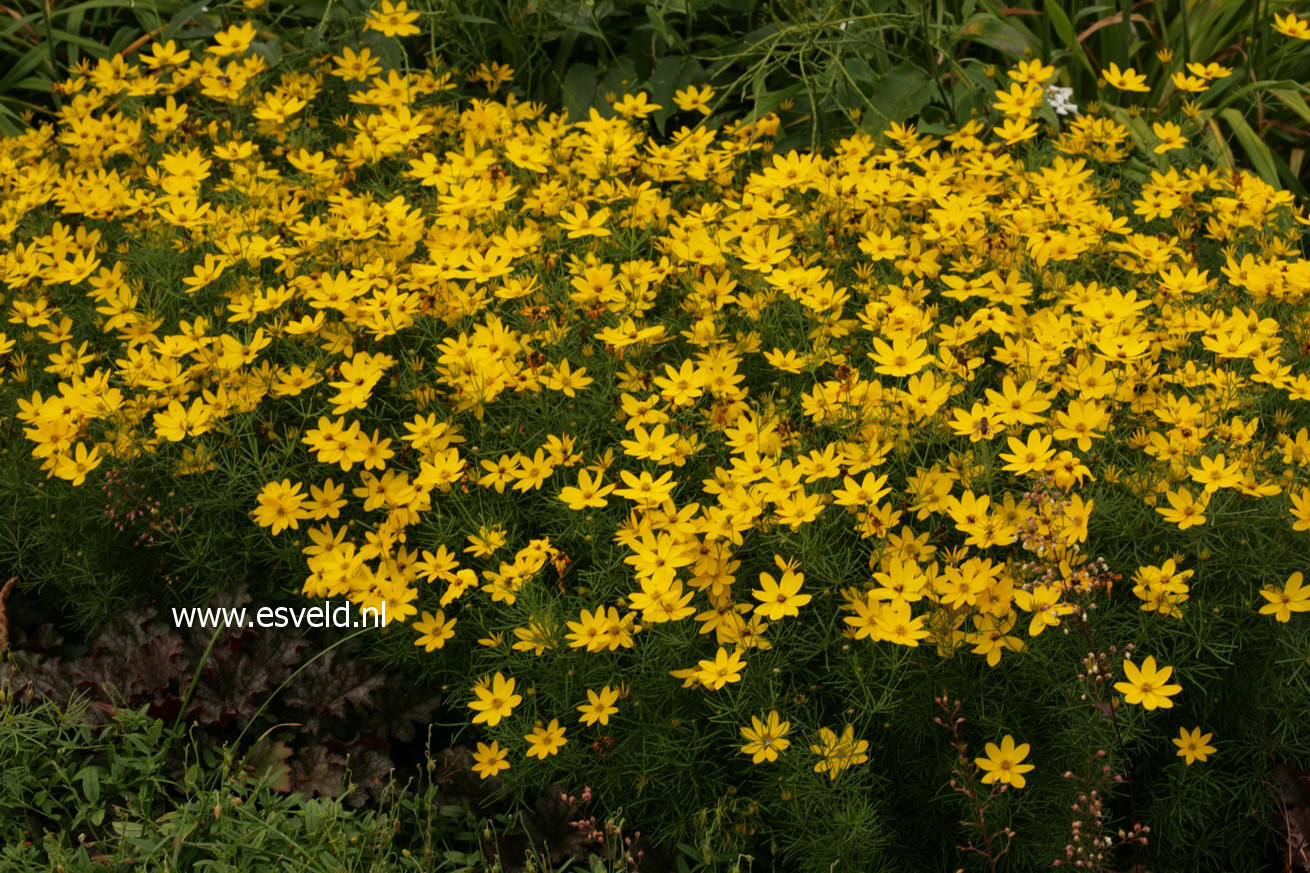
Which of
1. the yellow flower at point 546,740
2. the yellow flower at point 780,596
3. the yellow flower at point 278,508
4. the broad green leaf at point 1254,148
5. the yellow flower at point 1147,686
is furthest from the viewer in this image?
the broad green leaf at point 1254,148

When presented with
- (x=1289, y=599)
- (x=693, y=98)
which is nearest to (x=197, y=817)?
(x=1289, y=599)

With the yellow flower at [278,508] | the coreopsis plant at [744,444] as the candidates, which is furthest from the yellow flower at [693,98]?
the yellow flower at [278,508]

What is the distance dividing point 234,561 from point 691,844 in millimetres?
1181

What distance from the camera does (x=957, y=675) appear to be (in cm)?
231

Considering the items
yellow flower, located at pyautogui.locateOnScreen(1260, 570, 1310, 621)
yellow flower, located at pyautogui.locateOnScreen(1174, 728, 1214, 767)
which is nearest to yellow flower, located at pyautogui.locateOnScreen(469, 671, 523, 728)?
yellow flower, located at pyautogui.locateOnScreen(1174, 728, 1214, 767)

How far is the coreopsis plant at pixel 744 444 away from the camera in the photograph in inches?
89.8

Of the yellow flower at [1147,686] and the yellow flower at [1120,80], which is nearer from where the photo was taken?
the yellow flower at [1147,686]

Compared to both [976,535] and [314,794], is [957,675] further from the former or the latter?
[314,794]

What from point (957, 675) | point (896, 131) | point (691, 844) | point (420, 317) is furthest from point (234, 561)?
point (896, 131)

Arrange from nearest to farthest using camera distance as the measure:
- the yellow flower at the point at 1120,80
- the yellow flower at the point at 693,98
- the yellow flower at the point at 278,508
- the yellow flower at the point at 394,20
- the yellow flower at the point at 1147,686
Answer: the yellow flower at the point at 1147,686 → the yellow flower at the point at 278,508 → the yellow flower at the point at 1120,80 → the yellow flower at the point at 693,98 → the yellow flower at the point at 394,20

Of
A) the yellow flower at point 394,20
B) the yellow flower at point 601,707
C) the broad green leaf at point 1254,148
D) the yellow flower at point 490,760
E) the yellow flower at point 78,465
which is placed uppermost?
the yellow flower at point 394,20

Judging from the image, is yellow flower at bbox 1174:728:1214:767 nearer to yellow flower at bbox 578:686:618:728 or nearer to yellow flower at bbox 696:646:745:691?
yellow flower at bbox 696:646:745:691

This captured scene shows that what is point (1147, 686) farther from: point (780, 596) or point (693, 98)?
point (693, 98)

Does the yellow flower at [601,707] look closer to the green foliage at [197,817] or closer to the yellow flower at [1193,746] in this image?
the green foliage at [197,817]
